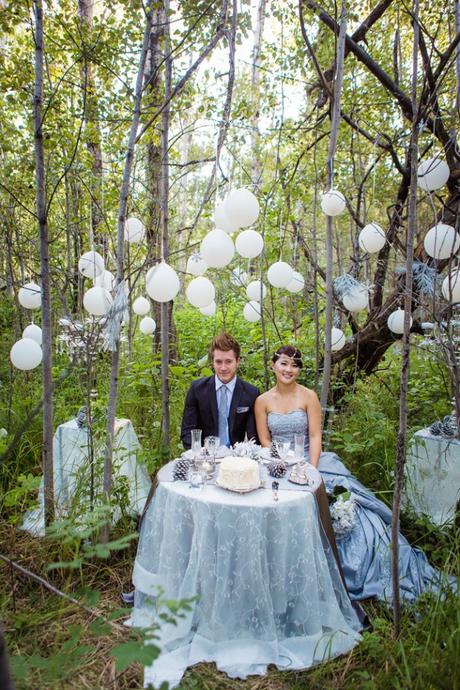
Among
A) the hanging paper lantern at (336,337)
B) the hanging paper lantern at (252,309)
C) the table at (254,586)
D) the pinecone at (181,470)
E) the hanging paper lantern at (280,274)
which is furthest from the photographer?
the hanging paper lantern at (252,309)

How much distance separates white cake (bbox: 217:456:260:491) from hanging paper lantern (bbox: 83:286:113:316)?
1.23m

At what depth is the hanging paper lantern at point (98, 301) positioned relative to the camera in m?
2.78

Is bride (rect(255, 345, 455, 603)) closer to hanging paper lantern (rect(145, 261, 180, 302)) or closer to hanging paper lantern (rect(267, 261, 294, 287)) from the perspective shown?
hanging paper lantern (rect(267, 261, 294, 287))

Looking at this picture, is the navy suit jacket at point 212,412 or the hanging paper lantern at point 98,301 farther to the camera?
the navy suit jacket at point 212,412

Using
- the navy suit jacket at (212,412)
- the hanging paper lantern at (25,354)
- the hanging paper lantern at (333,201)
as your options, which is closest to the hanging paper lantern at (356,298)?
the hanging paper lantern at (333,201)

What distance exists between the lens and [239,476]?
230 centimetres

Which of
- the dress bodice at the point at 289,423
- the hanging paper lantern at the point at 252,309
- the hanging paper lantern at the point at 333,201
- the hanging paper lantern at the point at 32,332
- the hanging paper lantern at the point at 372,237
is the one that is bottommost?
the dress bodice at the point at 289,423

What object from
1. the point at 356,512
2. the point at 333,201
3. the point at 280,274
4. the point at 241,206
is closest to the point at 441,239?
the point at 333,201

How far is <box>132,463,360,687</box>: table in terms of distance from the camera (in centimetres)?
217

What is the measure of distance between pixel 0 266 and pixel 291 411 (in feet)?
13.0

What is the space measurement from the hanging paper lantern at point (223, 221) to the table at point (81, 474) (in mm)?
1562

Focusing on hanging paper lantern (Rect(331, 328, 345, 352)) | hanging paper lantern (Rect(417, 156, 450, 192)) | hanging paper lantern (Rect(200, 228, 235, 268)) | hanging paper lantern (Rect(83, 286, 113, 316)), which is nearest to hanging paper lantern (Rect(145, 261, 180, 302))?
hanging paper lantern (Rect(200, 228, 235, 268))

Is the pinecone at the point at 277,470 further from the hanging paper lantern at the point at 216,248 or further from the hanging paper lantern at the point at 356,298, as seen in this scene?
the hanging paper lantern at the point at 356,298

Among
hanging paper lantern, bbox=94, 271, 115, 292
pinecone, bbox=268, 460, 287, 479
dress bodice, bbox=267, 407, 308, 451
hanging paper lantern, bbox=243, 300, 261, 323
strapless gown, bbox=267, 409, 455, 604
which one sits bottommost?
strapless gown, bbox=267, 409, 455, 604
